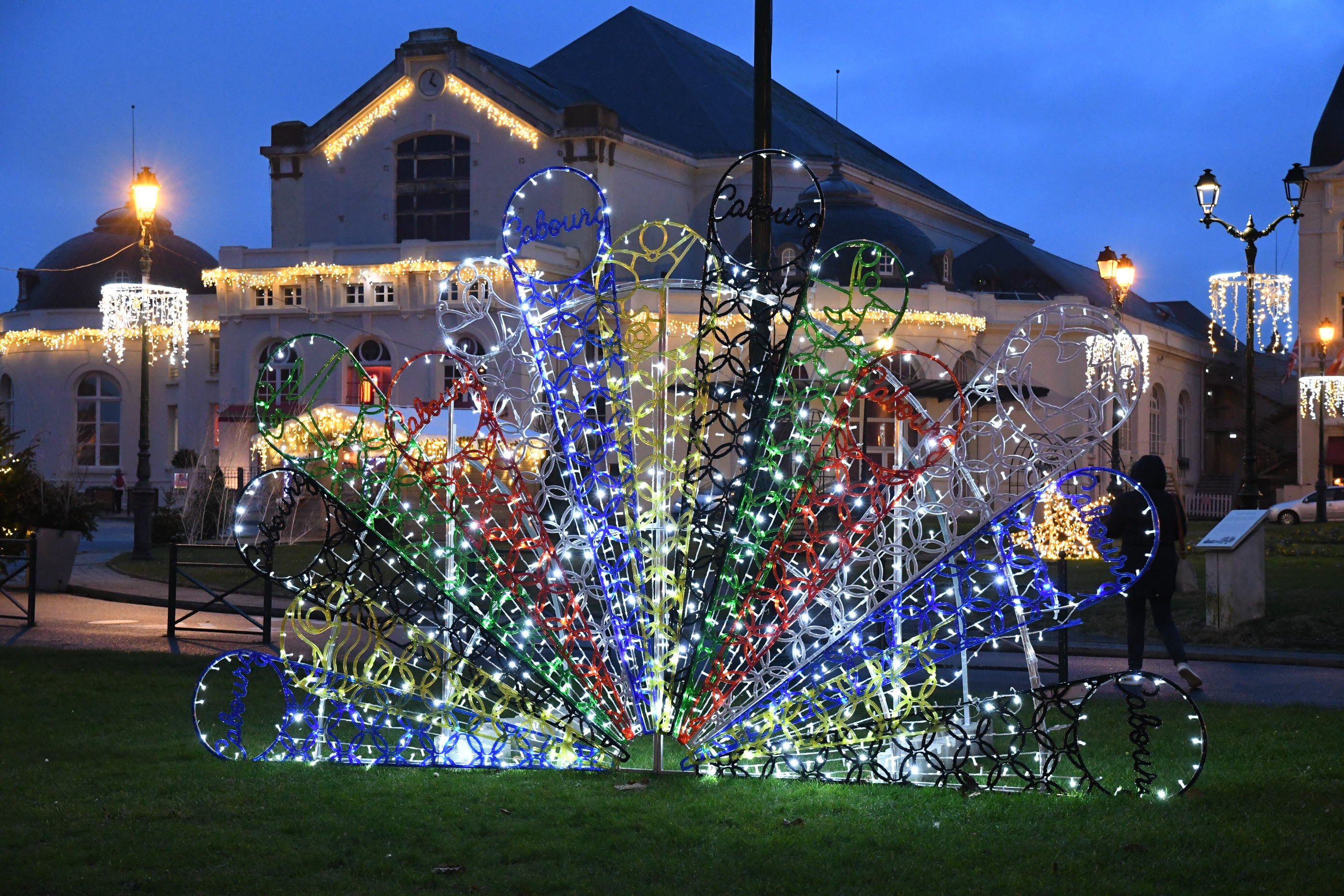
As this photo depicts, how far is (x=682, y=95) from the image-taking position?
4688cm

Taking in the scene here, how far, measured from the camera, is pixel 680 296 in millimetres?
36875

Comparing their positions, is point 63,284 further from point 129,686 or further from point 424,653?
point 424,653

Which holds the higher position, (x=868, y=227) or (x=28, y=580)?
(x=868, y=227)

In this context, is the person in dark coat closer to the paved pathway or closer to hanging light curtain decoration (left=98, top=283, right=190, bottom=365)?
the paved pathway

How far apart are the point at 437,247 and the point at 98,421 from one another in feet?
51.0

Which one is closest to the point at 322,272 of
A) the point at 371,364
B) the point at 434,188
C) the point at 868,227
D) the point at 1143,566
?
the point at 371,364

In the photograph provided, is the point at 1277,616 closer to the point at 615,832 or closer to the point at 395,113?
the point at 615,832

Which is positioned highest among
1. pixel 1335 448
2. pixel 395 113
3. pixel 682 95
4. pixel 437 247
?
pixel 682 95

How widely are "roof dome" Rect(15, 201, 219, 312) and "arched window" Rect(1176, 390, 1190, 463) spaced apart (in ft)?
111

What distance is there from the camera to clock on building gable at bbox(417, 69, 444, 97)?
133ft

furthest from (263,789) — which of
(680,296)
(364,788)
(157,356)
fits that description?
(157,356)

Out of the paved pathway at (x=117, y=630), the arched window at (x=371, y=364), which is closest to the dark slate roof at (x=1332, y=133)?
the arched window at (x=371, y=364)

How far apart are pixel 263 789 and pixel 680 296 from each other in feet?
101

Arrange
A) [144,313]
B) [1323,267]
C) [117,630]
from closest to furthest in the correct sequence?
1. [117,630]
2. [144,313]
3. [1323,267]
